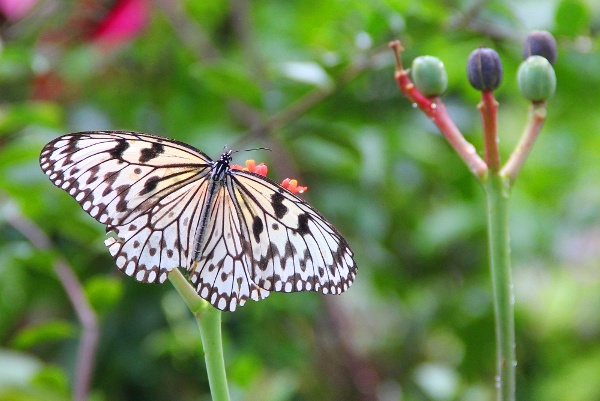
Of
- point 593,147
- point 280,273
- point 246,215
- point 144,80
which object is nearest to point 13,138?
point 144,80

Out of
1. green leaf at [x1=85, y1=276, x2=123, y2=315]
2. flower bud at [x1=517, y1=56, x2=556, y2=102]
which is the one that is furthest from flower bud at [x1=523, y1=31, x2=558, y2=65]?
green leaf at [x1=85, y1=276, x2=123, y2=315]

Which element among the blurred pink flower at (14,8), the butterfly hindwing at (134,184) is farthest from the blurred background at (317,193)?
A: the butterfly hindwing at (134,184)

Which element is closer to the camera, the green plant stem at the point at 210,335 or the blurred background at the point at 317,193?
the green plant stem at the point at 210,335

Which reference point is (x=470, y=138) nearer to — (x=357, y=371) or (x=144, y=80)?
(x=357, y=371)

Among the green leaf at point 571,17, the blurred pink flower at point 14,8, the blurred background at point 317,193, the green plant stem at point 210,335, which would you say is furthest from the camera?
the blurred pink flower at point 14,8

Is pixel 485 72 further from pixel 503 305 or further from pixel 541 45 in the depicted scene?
pixel 503 305

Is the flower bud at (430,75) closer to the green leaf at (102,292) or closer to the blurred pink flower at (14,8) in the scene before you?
the green leaf at (102,292)

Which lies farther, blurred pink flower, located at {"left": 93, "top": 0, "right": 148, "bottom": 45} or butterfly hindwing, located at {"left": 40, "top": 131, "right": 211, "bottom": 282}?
blurred pink flower, located at {"left": 93, "top": 0, "right": 148, "bottom": 45}

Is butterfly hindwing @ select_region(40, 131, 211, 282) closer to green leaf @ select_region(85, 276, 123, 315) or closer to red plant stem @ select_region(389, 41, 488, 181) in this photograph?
red plant stem @ select_region(389, 41, 488, 181)
